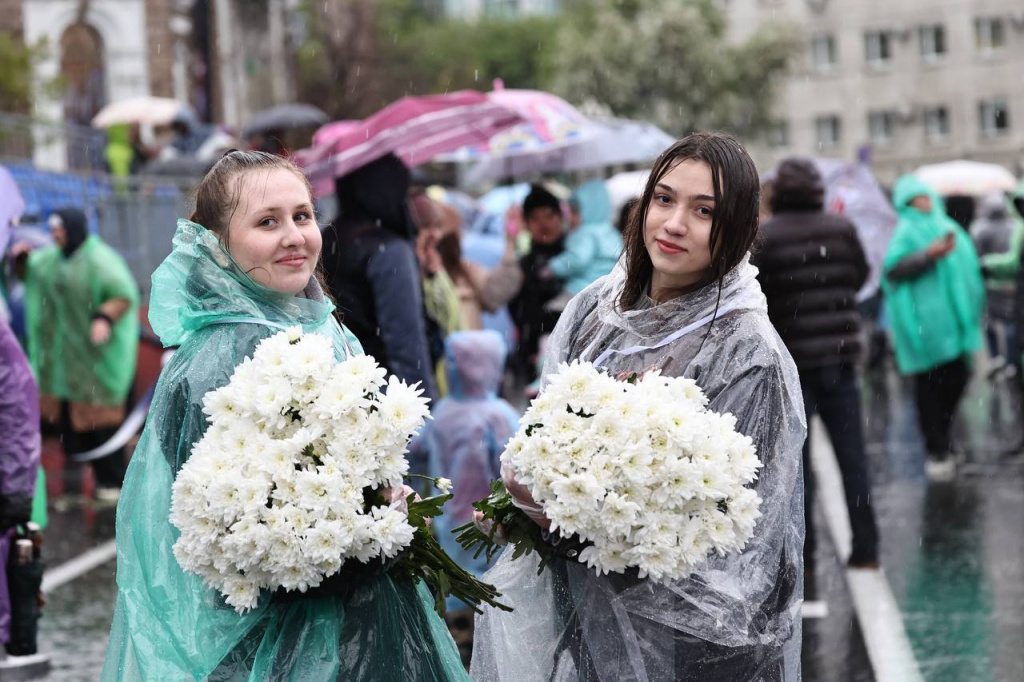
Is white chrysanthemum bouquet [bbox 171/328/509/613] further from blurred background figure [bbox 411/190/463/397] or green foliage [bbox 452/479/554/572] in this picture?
blurred background figure [bbox 411/190/463/397]

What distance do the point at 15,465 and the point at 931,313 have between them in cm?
730

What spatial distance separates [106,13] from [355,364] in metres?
30.7

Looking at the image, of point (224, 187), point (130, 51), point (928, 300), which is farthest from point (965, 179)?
point (224, 187)

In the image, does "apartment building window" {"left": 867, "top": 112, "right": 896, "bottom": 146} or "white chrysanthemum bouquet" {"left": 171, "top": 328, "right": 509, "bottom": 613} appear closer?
"white chrysanthemum bouquet" {"left": 171, "top": 328, "right": 509, "bottom": 613}

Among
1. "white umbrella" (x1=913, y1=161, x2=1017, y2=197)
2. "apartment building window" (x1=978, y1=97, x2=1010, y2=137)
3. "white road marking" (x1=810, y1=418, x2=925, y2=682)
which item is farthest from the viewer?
"apartment building window" (x1=978, y1=97, x2=1010, y2=137)

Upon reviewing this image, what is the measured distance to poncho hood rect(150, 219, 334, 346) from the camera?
388cm

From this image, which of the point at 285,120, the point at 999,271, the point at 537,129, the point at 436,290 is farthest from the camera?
the point at 285,120

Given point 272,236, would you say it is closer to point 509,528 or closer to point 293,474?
point 293,474

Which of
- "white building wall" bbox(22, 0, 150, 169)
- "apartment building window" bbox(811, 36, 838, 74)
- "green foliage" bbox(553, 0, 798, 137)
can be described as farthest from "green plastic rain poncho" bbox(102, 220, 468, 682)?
"apartment building window" bbox(811, 36, 838, 74)

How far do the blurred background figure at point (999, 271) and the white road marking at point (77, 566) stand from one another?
8005mm

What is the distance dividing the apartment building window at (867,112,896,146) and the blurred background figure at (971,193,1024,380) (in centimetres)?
4985

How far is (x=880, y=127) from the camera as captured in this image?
223 ft

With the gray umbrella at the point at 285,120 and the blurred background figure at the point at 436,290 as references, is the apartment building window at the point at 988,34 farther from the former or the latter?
the blurred background figure at the point at 436,290

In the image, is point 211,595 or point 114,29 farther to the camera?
point 114,29
